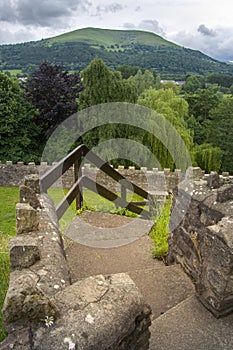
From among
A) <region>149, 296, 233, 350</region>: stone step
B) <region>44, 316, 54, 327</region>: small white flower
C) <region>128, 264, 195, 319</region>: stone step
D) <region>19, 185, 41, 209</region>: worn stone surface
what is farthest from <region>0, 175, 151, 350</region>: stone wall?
<region>128, 264, 195, 319</region>: stone step

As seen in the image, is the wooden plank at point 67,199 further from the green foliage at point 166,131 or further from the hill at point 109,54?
the hill at point 109,54

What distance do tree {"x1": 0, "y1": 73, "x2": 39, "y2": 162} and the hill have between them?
6029cm

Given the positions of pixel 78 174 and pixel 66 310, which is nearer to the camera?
pixel 66 310

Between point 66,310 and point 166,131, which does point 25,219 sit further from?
point 166,131

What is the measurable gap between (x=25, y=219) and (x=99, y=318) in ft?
4.80

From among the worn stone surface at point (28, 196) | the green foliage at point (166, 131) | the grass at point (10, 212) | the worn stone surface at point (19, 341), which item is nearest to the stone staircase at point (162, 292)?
the grass at point (10, 212)

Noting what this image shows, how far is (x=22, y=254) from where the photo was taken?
7.99ft

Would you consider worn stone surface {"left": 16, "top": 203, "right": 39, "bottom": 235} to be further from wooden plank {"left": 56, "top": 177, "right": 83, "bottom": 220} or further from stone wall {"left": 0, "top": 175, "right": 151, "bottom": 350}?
wooden plank {"left": 56, "top": 177, "right": 83, "bottom": 220}

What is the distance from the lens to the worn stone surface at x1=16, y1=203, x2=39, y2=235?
2994mm

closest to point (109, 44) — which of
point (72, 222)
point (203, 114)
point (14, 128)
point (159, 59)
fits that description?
point (159, 59)

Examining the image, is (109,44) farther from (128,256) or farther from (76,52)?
(128,256)

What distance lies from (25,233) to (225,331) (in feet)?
6.04

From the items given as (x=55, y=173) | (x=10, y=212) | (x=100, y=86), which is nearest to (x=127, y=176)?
(x=10, y=212)

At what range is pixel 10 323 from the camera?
5.73 ft
